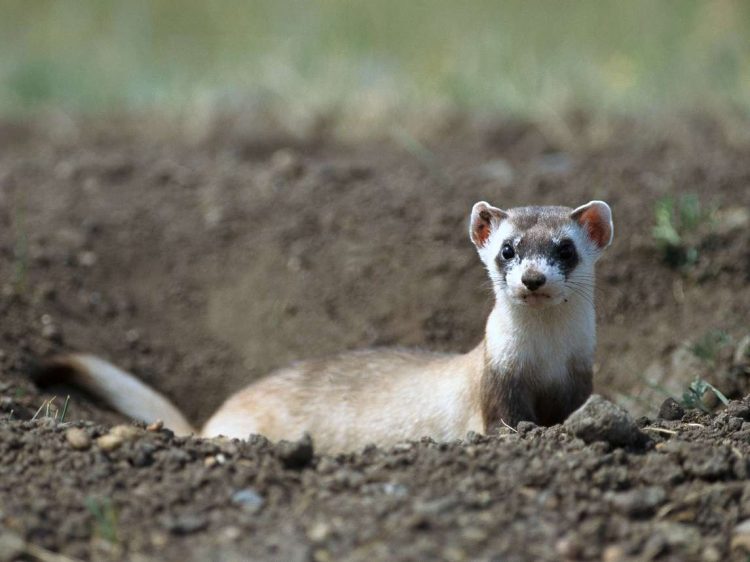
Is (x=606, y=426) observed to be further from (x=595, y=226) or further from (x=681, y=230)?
(x=681, y=230)

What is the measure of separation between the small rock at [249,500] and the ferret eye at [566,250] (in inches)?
55.4

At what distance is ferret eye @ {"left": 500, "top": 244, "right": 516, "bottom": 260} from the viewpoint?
3.63 metres

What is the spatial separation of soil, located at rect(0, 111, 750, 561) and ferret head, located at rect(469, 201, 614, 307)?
37 cm

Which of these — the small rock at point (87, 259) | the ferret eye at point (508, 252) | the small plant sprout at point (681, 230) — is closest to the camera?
the ferret eye at point (508, 252)

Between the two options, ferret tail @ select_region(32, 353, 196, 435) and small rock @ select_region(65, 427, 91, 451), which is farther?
ferret tail @ select_region(32, 353, 196, 435)

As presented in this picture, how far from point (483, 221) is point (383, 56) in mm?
4644

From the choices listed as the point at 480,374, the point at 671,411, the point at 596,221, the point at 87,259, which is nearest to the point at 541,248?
the point at 596,221

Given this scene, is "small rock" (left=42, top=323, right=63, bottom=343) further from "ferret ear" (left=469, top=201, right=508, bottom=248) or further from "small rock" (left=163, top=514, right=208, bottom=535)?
"small rock" (left=163, top=514, right=208, bottom=535)

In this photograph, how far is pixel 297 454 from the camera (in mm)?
2861

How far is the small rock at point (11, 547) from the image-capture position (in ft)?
7.97

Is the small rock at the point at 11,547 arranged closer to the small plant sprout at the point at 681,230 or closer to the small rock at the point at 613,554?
the small rock at the point at 613,554

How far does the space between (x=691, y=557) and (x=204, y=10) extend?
9.46 metres

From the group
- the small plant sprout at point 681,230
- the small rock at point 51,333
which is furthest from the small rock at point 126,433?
the small plant sprout at point 681,230

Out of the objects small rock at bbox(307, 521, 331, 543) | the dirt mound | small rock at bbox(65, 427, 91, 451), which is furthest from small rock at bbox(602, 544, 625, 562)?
small rock at bbox(65, 427, 91, 451)
